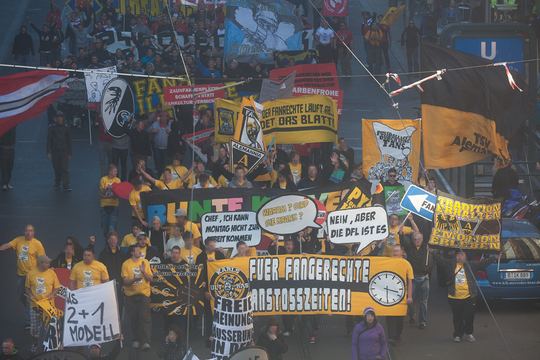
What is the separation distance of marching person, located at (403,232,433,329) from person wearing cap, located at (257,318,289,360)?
2954 mm

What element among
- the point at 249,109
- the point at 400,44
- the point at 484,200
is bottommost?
the point at 484,200

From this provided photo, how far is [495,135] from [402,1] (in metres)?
26.9

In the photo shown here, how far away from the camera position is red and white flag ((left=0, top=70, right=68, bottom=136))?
1886cm

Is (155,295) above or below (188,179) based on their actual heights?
below

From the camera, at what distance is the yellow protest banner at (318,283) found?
19.2 m

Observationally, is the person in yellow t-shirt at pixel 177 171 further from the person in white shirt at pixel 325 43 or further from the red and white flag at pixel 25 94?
the person in white shirt at pixel 325 43

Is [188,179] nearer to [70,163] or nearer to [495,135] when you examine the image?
[495,135]

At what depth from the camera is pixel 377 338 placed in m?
18.4

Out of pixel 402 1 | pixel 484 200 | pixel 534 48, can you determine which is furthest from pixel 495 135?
pixel 402 1

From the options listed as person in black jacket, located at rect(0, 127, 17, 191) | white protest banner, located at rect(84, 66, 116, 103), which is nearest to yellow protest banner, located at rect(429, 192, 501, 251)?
white protest banner, located at rect(84, 66, 116, 103)

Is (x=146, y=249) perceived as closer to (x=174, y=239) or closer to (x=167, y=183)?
(x=174, y=239)

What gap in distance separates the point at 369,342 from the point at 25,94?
17.5ft

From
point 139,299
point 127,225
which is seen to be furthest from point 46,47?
point 139,299

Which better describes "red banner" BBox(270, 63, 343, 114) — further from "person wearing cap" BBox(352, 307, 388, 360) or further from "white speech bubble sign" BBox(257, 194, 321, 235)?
"person wearing cap" BBox(352, 307, 388, 360)
